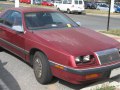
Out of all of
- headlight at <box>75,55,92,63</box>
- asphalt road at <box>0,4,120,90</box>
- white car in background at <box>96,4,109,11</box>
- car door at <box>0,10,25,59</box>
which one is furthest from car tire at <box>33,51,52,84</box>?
white car in background at <box>96,4,109,11</box>

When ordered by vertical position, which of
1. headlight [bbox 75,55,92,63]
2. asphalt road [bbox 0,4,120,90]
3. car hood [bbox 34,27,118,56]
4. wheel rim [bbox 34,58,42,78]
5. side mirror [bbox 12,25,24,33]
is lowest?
asphalt road [bbox 0,4,120,90]

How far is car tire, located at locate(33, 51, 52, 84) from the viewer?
5403mm

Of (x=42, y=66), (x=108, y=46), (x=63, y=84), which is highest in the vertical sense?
(x=108, y=46)

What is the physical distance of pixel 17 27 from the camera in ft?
21.1

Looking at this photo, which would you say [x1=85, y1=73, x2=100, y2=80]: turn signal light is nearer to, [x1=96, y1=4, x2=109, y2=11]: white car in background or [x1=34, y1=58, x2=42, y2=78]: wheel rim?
[x1=34, y1=58, x2=42, y2=78]: wheel rim

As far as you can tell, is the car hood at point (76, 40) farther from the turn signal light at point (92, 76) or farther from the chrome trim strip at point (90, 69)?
the turn signal light at point (92, 76)

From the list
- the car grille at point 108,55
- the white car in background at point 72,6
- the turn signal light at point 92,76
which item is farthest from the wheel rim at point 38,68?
the white car in background at point 72,6

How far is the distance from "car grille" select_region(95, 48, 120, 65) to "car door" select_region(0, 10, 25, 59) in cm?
199

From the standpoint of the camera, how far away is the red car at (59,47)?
4.99m

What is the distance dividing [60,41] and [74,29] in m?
1.10

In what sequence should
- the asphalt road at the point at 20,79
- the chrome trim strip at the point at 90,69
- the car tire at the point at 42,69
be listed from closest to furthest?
1. the chrome trim strip at the point at 90,69
2. the car tire at the point at 42,69
3. the asphalt road at the point at 20,79

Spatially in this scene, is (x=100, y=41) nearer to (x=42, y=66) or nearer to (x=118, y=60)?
(x=118, y=60)

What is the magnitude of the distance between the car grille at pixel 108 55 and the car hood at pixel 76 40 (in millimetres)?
104

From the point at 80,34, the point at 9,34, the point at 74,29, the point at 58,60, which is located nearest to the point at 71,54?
the point at 58,60
